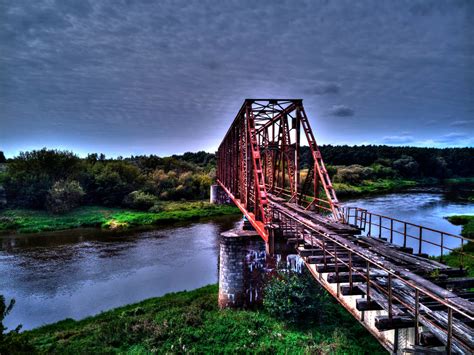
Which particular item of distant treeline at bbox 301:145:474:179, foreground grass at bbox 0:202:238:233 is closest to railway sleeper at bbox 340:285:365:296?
foreground grass at bbox 0:202:238:233

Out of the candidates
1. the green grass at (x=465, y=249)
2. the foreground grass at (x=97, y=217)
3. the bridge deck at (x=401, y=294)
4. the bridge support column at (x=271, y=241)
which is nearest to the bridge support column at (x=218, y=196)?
the foreground grass at (x=97, y=217)

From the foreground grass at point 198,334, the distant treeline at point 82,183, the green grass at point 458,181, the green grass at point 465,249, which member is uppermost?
the distant treeline at point 82,183

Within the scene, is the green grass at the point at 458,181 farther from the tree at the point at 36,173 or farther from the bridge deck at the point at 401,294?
the bridge deck at the point at 401,294

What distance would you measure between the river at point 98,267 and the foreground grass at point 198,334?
2.59 meters

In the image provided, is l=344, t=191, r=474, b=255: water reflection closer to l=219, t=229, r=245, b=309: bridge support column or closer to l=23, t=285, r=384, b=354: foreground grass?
l=23, t=285, r=384, b=354: foreground grass

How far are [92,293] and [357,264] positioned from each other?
1622cm

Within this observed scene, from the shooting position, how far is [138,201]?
4731cm

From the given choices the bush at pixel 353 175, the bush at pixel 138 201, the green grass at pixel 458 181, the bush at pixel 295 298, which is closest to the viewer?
the bush at pixel 295 298

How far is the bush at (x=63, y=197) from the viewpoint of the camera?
41.1 m

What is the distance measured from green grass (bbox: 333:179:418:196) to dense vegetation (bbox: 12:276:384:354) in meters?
51.2

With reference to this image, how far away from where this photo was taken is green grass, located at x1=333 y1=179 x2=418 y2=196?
209 ft

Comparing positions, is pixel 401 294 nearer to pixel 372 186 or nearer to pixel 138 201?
pixel 138 201

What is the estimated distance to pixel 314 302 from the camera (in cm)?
1350

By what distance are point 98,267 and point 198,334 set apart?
12.7m
